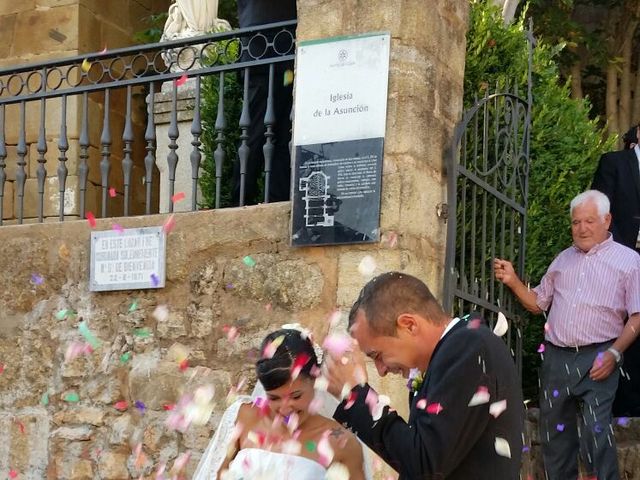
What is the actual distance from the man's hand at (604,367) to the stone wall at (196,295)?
3.26ft

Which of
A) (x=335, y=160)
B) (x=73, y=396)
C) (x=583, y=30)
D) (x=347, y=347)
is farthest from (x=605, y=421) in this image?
(x=583, y=30)

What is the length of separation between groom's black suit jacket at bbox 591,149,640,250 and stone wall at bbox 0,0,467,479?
135cm

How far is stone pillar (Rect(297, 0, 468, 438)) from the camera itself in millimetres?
5766

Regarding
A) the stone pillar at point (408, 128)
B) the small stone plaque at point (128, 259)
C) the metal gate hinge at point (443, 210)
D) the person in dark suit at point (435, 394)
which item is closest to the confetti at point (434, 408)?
the person in dark suit at point (435, 394)

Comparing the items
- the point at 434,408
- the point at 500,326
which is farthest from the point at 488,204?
the point at 434,408

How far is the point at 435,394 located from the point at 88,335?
3.75 metres

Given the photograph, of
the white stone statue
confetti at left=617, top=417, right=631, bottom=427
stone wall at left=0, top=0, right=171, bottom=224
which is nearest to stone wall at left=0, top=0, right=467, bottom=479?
confetti at left=617, top=417, right=631, bottom=427

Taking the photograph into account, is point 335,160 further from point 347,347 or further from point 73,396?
point 73,396

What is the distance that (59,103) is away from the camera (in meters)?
11.4

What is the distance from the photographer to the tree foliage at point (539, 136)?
706 centimetres

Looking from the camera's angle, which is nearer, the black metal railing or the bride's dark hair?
the bride's dark hair

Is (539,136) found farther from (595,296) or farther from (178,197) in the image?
(178,197)

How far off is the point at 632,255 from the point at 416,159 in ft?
4.65

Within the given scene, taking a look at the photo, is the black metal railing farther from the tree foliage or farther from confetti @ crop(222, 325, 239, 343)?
the tree foliage
